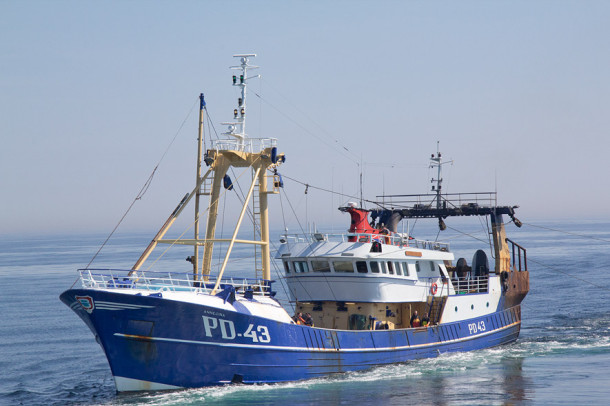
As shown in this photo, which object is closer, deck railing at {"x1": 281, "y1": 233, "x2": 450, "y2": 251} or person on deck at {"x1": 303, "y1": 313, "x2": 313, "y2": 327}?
person on deck at {"x1": 303, "y1": 313, "x2": 313, "y2": 327}

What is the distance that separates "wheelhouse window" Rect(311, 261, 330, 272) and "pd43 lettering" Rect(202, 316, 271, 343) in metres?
5.98

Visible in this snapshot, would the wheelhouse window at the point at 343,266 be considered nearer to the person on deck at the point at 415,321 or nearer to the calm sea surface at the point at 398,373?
the person on deck at the point at 415,321

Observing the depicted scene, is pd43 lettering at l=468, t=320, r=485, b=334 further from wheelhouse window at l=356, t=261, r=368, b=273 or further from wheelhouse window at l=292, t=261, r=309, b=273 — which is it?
wheelhouse window at l=292, t=261, r=309, b=273

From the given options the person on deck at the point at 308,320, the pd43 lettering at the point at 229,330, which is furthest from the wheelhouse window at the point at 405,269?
the pd43 lettering at the point at 229,330

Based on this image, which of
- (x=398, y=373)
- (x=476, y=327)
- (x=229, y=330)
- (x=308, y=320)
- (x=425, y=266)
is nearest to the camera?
(x=229, y=330)

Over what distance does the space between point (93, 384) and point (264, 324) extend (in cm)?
837

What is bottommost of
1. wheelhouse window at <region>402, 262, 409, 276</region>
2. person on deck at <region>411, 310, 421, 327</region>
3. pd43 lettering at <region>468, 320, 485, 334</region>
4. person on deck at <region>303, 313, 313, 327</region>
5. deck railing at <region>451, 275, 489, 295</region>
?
pd43 lettering at <region>468, 320, 485, 334</region>

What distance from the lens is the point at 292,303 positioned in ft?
107

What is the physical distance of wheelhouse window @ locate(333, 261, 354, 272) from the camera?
30000mm

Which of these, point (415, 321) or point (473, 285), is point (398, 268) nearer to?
point (415, 321)

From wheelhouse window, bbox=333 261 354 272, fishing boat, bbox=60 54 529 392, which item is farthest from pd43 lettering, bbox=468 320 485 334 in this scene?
wheelhouse window, bbox=333 261 354 272

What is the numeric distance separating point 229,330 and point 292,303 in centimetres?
839

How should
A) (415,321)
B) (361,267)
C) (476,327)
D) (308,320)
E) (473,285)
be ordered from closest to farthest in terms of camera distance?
1. (308,320)
2. (361,267)
3. (415,321)
4. (476,327)
5. (473,285)

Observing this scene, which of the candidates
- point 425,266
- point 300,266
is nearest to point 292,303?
point 300,266
